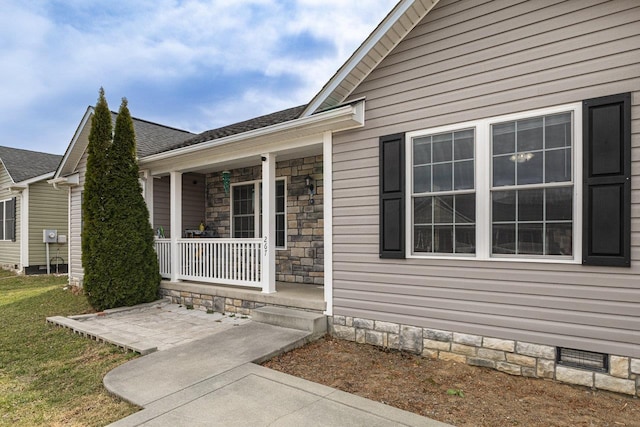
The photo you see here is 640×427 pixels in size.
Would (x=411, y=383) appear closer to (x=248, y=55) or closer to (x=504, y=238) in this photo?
(x=504, y=238)

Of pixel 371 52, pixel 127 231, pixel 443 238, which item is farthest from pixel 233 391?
pixel 127 231

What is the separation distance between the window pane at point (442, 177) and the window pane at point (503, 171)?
47cm

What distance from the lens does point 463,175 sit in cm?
392

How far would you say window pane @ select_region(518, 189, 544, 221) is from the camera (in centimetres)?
348

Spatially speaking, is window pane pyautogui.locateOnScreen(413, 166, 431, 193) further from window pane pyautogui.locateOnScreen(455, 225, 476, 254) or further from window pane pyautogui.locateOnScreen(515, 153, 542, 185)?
window pane pyautogui.locateOnScreen(515, 153, 542, 185)

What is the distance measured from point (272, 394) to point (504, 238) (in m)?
Answer: 2.82

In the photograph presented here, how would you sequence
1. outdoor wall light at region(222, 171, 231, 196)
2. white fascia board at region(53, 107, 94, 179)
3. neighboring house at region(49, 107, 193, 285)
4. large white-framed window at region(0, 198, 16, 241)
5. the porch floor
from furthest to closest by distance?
large white-framed window at region(0, 198, 16, 241), neighboring house at region(49, 107, 193, 285), white fascia board at region(53, 107, 94, 179), outdoor wall light at region(222, 171, 231, 196), the porch floor

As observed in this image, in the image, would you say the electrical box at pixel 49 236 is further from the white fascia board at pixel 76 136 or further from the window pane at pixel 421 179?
the window pane at pixel 421 179

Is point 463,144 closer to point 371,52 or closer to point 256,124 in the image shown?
point 371,52

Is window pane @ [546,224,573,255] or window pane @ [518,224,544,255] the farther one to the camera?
window pane @ [518,224,544,255]

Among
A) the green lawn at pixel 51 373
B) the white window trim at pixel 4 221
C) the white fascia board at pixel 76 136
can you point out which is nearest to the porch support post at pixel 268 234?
the green lawn at pixel 51 373

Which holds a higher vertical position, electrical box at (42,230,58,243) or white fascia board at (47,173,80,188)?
white fascia board at (47,173,80,188)

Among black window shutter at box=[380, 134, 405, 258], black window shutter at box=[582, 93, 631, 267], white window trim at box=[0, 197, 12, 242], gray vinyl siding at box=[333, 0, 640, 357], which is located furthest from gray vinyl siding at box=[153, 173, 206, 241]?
white window trim at box=[0, 197, 12, 242]

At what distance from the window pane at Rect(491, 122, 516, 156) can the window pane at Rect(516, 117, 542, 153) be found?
5cm
